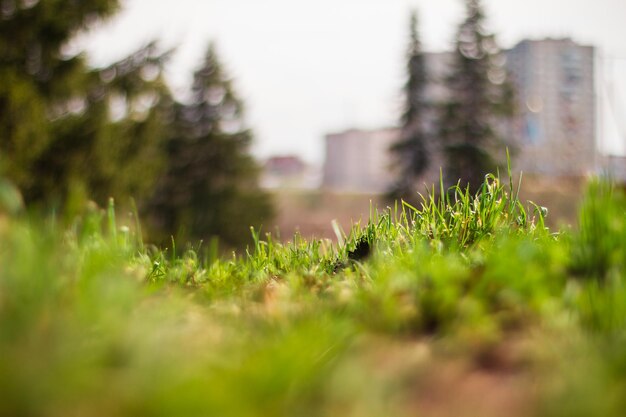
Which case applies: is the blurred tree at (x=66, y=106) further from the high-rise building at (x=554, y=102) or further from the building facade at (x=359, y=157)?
the building facade at (x=359, y=157)

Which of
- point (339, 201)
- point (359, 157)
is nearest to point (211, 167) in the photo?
point (339, 201)

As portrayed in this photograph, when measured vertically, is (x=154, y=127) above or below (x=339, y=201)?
above

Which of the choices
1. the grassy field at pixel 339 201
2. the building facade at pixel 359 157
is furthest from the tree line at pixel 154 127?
the building facade at pixel 359 157

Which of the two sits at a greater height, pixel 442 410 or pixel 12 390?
pixel 12 390

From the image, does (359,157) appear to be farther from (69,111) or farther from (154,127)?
(69,111)

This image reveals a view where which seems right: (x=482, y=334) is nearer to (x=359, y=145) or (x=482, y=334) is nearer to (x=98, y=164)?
(x=98, y=164)

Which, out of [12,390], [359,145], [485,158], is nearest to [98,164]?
[12,390]
